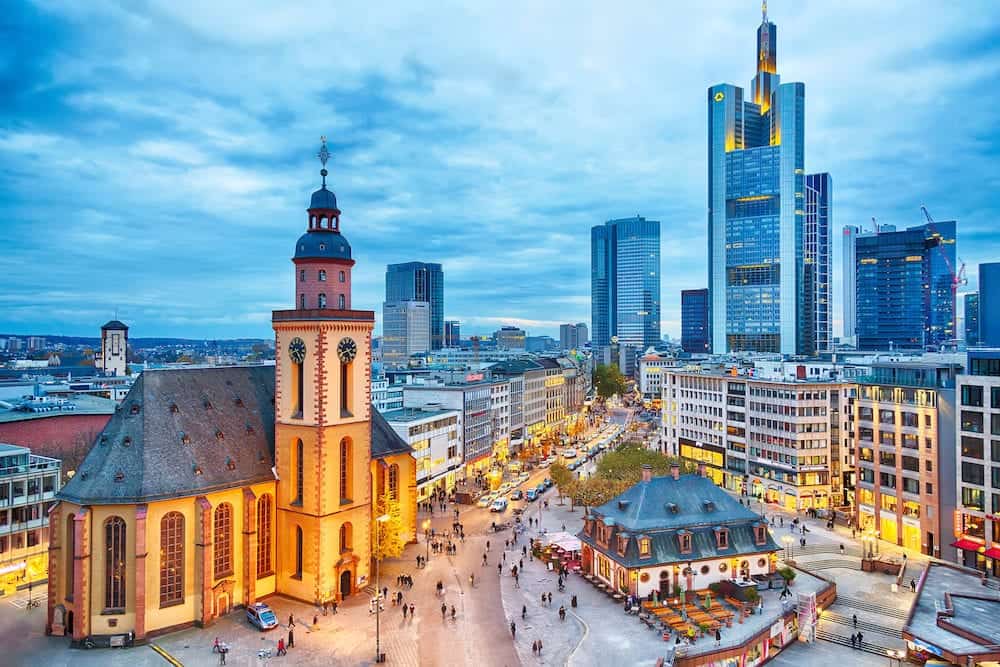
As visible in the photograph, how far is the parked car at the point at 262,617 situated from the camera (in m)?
47.6

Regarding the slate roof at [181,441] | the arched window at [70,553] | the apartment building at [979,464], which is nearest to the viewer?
the arched window at [70,553]

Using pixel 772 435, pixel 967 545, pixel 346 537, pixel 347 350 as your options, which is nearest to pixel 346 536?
pixel 346 537

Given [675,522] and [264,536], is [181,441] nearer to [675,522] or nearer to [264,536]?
[264,536]

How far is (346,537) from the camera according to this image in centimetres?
5519

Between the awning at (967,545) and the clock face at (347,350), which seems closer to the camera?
the clock face at (347,350)

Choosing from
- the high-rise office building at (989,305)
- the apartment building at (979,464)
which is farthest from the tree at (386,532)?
the high-rise office building at (989,305)

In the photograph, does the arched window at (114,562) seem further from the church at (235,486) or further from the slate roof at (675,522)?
the slate roof at (675,522)

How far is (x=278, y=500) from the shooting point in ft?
180

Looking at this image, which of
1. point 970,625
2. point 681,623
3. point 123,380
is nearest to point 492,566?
point 681,623

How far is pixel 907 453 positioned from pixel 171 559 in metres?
75.4

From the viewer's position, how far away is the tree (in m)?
59.9

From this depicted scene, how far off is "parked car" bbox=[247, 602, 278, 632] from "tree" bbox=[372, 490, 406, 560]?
10971 millimetres

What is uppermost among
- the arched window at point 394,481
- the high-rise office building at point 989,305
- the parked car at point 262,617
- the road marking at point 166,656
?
the high-rise office building at point 989,305

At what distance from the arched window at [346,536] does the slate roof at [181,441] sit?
7745 mm
